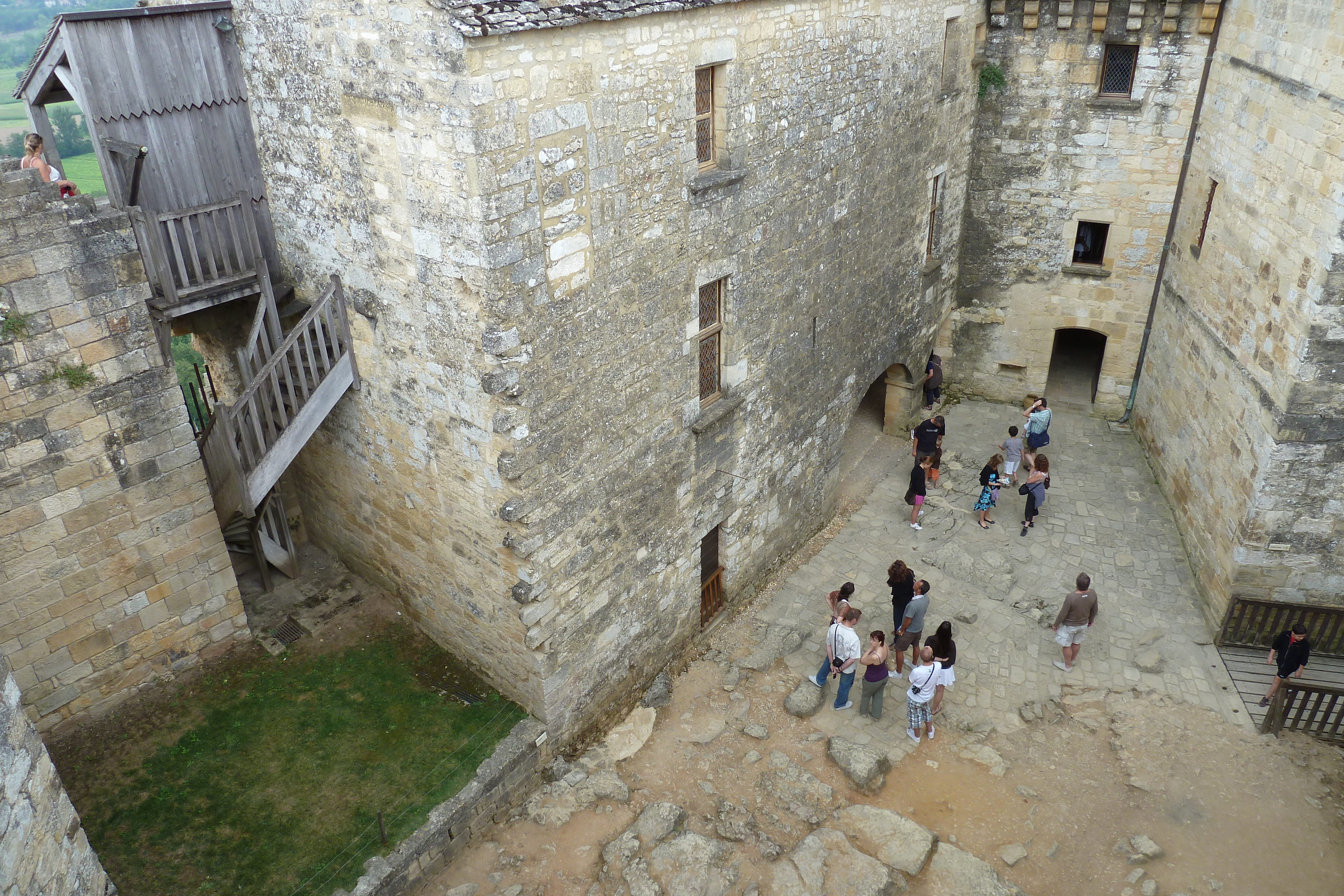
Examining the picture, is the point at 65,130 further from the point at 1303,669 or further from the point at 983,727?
the point at 1303,669

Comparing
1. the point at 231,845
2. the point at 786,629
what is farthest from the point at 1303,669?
the point at 231,845

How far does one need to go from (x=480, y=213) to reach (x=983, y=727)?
22.8 ft

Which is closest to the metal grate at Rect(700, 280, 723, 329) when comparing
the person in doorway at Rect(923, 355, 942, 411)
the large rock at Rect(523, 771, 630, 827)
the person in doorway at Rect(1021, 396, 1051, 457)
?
the large rock at Rect(523, 771, 630, 827)

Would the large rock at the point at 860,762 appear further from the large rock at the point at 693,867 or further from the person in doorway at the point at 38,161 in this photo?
the person in doorway at the point at 38,161

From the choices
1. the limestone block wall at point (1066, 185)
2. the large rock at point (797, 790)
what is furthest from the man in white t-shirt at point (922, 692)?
the limestone block wall at point (1066, 185)

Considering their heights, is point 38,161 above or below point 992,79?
above

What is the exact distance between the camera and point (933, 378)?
49.1 ft

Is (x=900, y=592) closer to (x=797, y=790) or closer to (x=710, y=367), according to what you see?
(x=797, y=790)

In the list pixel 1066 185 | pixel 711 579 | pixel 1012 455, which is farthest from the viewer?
pixel 1066 185

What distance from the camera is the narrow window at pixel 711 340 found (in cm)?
903

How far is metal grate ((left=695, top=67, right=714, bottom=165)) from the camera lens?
26.4 feet

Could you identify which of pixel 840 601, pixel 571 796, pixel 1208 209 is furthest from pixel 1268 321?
pixel 571 796

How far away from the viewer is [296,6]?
7.09 meters

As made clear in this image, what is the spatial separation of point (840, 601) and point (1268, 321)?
5.71 m
